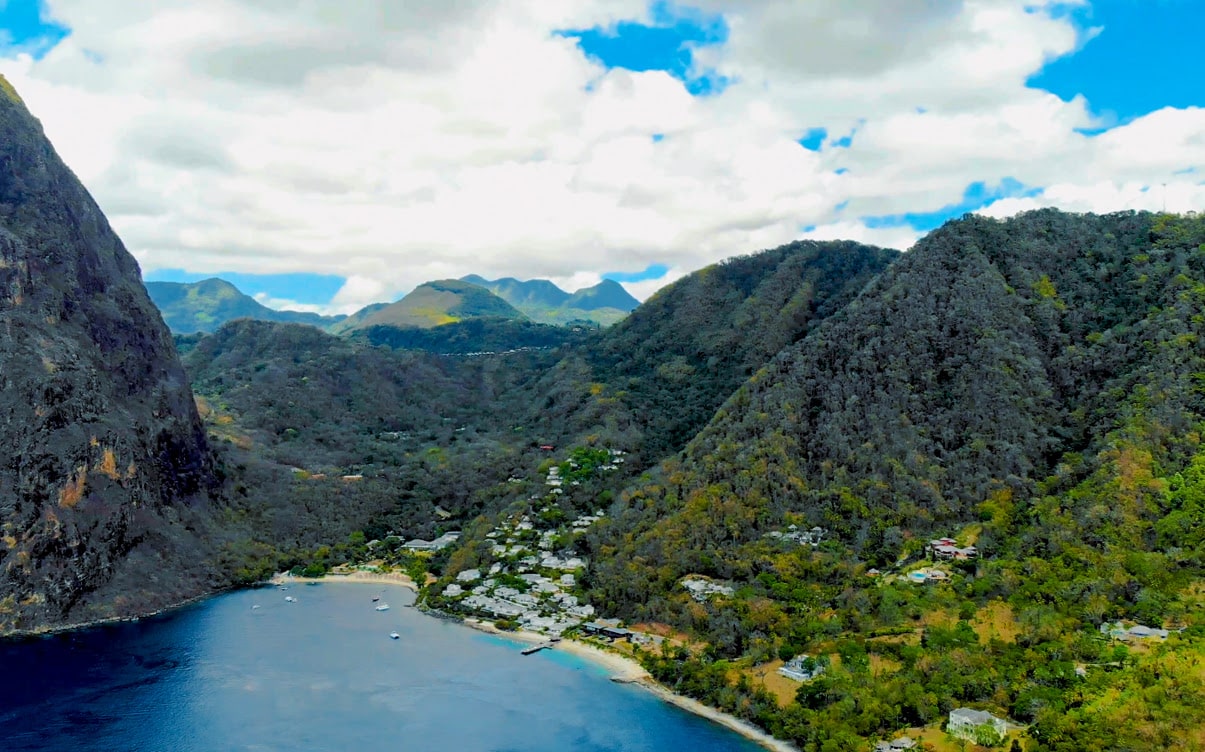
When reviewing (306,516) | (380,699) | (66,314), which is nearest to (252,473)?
(306,516)

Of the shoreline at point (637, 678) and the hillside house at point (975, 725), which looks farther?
the shoreline at point (637, 678)

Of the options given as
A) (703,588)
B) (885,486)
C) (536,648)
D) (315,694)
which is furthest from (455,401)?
(315,694)

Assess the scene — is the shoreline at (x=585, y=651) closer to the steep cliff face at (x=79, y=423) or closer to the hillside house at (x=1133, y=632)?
the steep cliff face at (x=79, y=423)

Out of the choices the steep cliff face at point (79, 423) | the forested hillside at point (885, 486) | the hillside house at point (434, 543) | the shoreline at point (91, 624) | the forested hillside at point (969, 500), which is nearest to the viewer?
the forested hillside at point (969, 500)

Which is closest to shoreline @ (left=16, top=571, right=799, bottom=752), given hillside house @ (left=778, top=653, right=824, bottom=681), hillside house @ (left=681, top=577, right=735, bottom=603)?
hillside house @ (left=778, top=653, right=824, bottom=681)

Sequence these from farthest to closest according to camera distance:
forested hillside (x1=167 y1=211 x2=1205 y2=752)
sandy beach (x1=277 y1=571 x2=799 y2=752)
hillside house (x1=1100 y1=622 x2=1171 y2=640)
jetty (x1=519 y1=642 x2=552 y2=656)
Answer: jetty (x1=519 y1=642 x2=552 y2=656) → sandy beach (x1=277 y1=571 x2=799 y2=752) → forested hillside (x1=167 y1=211 x2=1205 y2=752) → hillside house (x1=1100 y1=622 x2=1171 y2=640)

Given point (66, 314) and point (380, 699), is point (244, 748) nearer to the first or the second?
point (380, 699)

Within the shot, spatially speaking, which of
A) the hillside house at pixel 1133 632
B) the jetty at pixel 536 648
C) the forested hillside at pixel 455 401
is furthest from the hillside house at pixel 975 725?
the forested hillside at pixel 455 401

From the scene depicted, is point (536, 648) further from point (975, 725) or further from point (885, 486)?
point (975, 725)

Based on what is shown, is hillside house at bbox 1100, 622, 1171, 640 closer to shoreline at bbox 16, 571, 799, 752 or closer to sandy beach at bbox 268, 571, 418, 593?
shoreline at bbox 16, 571, 799, 752
